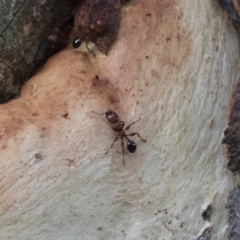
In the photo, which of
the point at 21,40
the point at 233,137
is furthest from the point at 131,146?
the point at 21,40

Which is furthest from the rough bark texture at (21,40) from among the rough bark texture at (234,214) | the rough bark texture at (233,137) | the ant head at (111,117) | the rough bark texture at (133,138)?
the rough bark texture at (234,214)

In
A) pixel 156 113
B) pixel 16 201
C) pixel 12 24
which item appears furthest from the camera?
pixel 12 24

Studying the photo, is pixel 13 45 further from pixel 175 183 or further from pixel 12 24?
pixel 175 183

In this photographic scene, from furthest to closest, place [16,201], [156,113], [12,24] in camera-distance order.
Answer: [12,24] → [156,113] → [16,201]

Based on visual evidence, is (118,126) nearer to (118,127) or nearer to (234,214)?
(118,127)

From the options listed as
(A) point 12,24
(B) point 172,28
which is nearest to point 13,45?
(A) point 12,24

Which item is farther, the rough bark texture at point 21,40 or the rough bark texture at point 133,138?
the rough bark texture at point 21,40

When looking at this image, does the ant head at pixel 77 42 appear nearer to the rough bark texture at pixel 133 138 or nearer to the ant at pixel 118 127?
the rough bark texture at pixel 133 138

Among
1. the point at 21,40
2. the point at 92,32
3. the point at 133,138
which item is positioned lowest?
the point at 21,40
